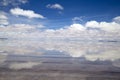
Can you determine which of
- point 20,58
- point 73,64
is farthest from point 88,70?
point 20,58

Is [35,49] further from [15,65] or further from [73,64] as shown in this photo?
[73,64]

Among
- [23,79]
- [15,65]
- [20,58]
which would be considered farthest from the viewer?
[20,58]

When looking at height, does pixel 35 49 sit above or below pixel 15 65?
above

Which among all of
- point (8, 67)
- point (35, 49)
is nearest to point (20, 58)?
point (35, 49)

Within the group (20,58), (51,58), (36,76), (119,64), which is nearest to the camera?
(36,76)

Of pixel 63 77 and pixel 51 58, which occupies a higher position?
pixel 51 58

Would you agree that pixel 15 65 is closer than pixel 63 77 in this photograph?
No

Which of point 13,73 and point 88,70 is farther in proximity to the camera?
point 88,70

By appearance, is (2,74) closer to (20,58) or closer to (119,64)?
(20,58)

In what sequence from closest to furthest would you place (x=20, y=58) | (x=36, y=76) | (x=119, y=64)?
(x=36, y=76) < (x=119, y=64) < (x=20, y=58)
